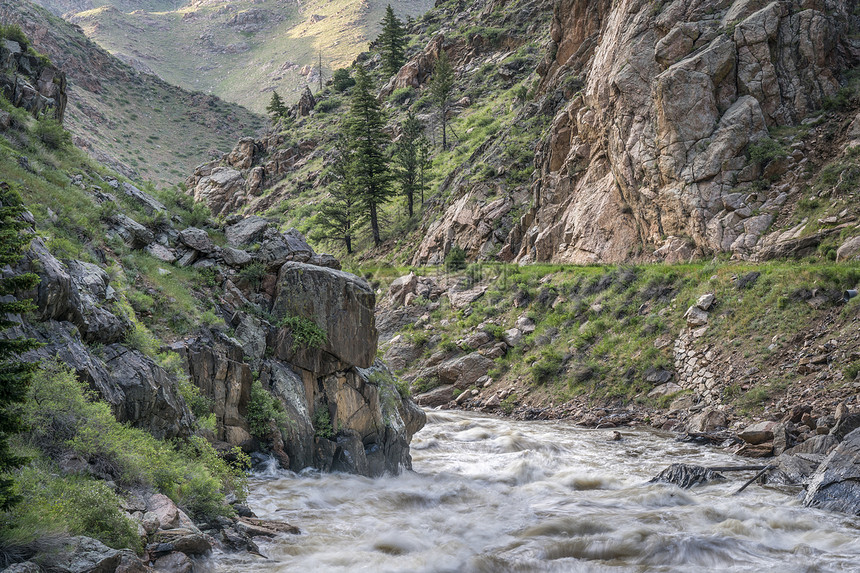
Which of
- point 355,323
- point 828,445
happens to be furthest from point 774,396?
point 355,323

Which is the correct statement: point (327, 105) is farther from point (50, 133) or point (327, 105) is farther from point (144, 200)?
point (144, 200)

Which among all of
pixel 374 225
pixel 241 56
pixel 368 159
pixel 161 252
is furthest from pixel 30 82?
pixel 241 56

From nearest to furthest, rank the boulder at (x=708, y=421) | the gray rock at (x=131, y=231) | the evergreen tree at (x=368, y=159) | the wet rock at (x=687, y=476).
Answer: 1. the wet rock at (x=687, y=476)
2. the gray rock at (x=131, y=231)
3. the boulder at (x=708, y=421)
4. the evergreen tree at (x=368, y=159)

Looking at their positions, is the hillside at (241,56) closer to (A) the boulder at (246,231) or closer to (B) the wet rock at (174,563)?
(A) the boulder at (246,231)

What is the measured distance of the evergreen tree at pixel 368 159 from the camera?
47.0 metres

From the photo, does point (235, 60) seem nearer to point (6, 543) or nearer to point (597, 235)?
point (597, 235)

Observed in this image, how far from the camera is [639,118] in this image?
30.4 m

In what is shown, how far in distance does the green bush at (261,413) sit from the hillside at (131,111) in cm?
6642

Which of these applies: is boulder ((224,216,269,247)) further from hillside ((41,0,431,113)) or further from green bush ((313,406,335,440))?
hillside ((41,0,431,113))

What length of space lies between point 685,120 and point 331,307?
21686 mm

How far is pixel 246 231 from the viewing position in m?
16.6

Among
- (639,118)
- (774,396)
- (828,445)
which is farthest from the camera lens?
(639,118)

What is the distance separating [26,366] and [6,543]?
183 centimetres

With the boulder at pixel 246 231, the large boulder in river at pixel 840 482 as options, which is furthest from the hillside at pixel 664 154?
the boulder at pixel 246 231
